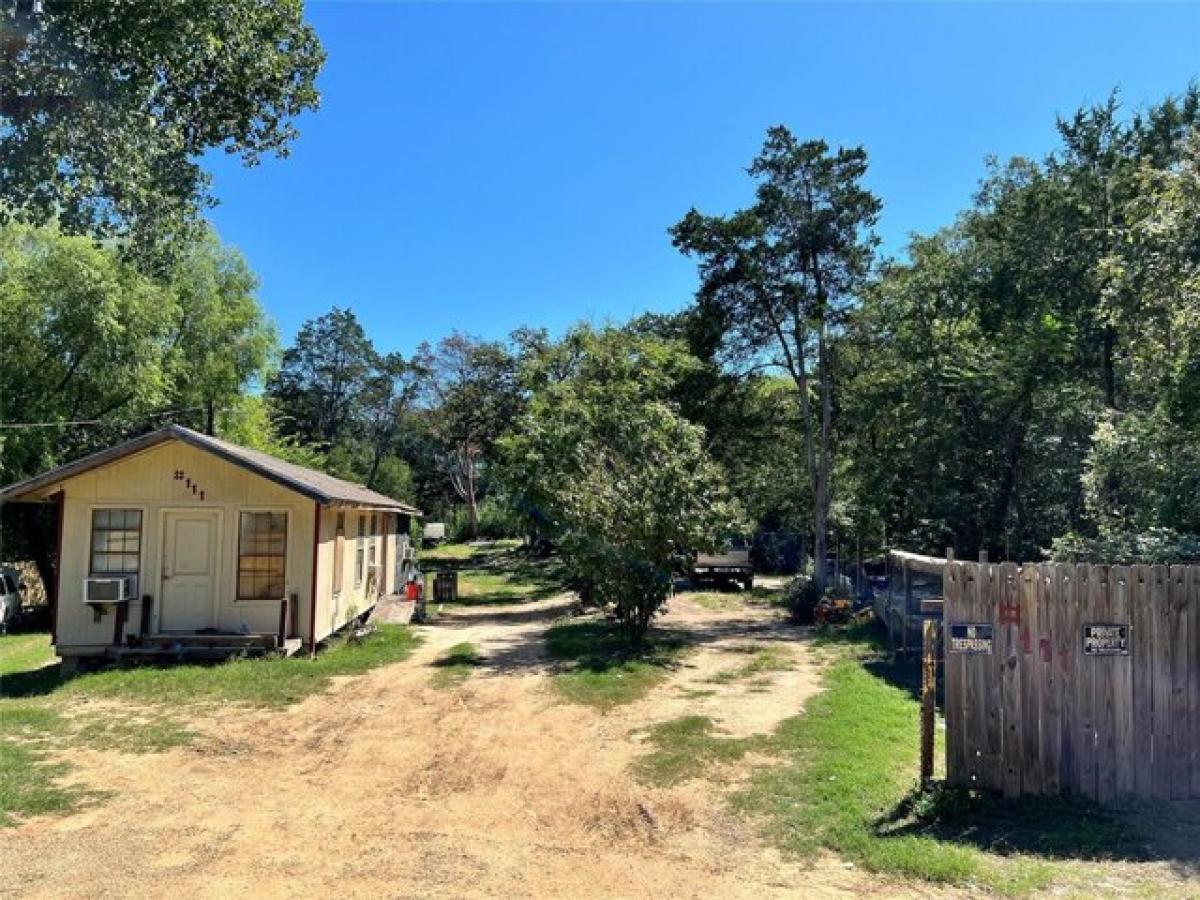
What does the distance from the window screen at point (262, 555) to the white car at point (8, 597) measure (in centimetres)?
980

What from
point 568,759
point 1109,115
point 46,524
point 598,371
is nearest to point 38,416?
point 46,524

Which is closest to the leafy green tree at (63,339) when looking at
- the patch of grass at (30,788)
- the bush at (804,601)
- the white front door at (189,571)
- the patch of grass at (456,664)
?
the white front door at (189,571)

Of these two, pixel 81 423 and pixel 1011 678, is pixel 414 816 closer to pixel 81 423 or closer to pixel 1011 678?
pixel 1011 678

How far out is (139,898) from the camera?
4.98 meters

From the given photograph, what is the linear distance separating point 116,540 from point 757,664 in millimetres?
10834

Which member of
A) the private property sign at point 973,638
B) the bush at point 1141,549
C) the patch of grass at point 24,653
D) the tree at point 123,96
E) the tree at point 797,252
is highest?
the tree at point 797,252

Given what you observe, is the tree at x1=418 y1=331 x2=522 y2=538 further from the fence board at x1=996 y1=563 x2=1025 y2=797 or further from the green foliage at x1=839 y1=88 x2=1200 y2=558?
the fence board at x1=996 y1=563 x2=1025 y2=797

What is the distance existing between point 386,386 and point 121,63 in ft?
179

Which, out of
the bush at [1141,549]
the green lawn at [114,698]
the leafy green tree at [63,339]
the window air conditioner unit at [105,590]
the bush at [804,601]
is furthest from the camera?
the leafy green tree at [63,339]

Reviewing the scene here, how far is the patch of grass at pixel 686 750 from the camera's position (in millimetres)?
7656

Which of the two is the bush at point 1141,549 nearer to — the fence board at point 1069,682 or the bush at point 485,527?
the fence board at point 1069,682

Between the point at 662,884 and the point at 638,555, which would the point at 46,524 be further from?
the point at 662,884

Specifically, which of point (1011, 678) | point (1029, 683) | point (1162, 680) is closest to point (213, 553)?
point (1011, 678)

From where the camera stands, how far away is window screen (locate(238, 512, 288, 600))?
14.2 metres
